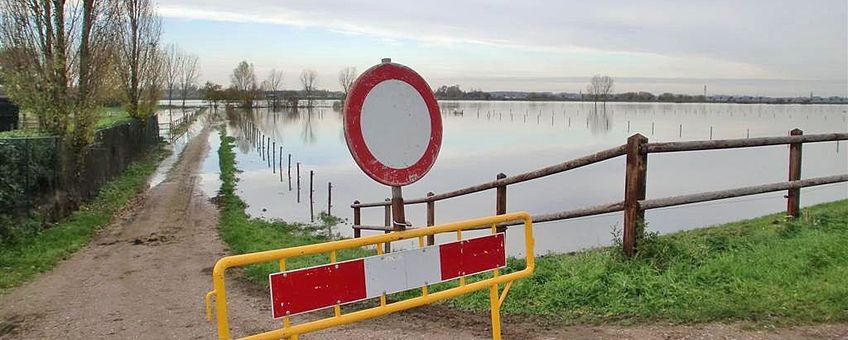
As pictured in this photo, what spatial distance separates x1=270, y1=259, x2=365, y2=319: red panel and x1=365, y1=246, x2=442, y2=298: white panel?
0.20 feet

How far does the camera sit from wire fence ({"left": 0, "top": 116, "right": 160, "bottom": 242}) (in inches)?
392

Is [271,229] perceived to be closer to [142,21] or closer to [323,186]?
[323,186]

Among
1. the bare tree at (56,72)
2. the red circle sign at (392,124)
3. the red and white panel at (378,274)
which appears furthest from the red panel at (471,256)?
the bare tree at (56,72)

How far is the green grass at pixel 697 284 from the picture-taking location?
4852mm

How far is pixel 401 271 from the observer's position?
3.63 metres

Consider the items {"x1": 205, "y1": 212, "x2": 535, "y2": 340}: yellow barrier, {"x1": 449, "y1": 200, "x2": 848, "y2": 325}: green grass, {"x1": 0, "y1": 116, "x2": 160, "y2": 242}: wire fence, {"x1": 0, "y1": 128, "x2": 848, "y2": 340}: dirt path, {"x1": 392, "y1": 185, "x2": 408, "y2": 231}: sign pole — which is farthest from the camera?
{"x1": 0, "y1": 116, "x2": 160, "y2": 242}: wire fence

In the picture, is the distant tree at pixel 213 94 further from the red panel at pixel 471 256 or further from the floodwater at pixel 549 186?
the red panel at pixel 471 256

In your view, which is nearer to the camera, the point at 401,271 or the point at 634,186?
the point at 401,271

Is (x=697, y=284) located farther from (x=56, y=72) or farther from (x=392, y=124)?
(x=56, y=72)

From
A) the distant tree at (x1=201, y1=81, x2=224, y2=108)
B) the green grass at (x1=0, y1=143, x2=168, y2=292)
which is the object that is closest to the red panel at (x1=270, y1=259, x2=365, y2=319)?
the green grass at (x1=0, y1=143, x2=168, y2=292)

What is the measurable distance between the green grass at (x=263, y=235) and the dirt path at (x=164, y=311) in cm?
37

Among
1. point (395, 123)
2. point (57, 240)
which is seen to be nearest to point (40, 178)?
point (57, 240)

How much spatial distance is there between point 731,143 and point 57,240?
1011 cm

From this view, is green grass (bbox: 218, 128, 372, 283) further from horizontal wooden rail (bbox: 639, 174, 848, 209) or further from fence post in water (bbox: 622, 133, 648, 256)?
horizontal wooden rail (bbox: 639, 174, 848, 209)
